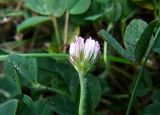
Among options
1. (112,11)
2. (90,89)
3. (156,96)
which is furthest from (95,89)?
(112,11)

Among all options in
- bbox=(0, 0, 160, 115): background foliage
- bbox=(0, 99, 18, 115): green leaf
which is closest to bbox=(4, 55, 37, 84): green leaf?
bbox=(0, 0, 160, 115): background foliage

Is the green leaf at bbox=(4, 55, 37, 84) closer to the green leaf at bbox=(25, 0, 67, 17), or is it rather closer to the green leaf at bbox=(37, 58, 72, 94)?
the green leaf at bbox=(37, 58, 72, 94)

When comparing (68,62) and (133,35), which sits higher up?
(133,35)

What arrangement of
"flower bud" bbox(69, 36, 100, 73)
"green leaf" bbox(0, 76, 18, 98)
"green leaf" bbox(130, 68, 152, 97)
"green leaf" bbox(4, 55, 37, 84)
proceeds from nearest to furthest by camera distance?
"flower bud" bbox(69, 36, 100, 73), "green leaf" bbox(4, 55, 37, 84), "green leaf" bbox(130, 68, 152, 97), "green leaf" bbox(0, 76, 18, 98)


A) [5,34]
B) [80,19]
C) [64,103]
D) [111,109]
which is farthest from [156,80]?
[5,34]

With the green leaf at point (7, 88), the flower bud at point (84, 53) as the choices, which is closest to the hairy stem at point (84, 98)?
the flower bud at point (84, 53)

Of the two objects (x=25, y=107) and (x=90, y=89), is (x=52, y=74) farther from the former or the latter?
(x=25, y=107)
